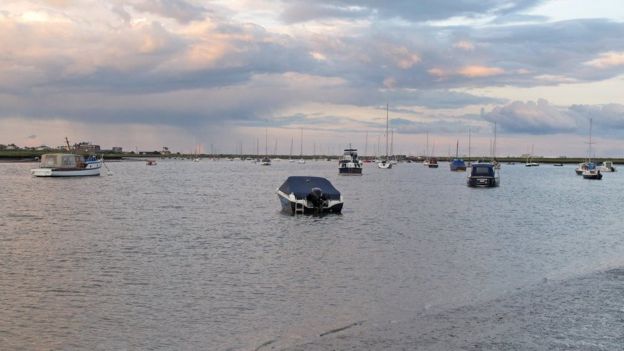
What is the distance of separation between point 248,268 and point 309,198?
2853 cm

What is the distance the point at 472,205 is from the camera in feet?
254

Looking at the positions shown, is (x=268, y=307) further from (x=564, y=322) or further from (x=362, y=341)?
(x=564, y=322)

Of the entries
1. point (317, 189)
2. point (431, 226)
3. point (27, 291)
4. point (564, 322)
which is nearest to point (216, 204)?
point (317, 189)

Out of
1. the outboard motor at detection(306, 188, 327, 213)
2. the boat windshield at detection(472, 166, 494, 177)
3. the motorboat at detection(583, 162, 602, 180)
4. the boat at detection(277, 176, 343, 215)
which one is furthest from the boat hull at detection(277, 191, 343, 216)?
the motorboat at detection(583, 162, 602, 180)

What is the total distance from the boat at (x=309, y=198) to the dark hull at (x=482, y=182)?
2534 inches

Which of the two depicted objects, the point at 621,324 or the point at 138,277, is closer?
the point at 621,324

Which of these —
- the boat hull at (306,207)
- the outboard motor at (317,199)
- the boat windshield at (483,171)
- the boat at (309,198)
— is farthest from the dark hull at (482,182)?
the outboard motor at (317,199)

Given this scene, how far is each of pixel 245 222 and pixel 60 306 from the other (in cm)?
3218

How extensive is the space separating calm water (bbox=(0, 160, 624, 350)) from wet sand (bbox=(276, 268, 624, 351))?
111cm

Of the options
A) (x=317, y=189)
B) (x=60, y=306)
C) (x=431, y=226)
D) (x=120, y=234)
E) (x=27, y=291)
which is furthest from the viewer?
(x=317, y=189)

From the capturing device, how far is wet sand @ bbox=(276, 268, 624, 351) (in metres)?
16.4

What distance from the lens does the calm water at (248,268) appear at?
1916 cm

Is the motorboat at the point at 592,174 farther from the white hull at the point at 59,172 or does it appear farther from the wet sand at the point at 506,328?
the wet sand at the point at 506,328

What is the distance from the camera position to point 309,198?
58125mm
